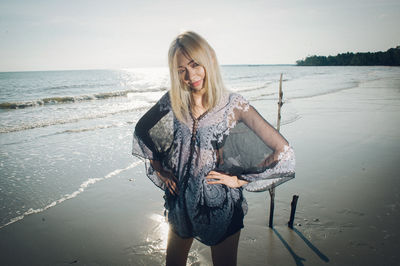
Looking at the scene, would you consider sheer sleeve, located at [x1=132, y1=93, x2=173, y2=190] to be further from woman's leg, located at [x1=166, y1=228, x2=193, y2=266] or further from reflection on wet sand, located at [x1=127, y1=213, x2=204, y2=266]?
reflection on wet sand, located at [x1=127, y1=213, x2=204, y2=266]

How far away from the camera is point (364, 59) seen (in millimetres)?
93812

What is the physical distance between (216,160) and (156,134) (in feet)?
1.81

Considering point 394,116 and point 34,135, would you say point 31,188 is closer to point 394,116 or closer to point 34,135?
point 34,135

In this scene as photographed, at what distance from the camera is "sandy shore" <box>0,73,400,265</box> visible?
10.5 feet

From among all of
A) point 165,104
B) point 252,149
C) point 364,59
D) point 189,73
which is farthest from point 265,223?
point 364,59

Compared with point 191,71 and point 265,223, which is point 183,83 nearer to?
point 191,71

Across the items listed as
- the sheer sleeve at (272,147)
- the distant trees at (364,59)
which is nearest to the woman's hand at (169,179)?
the sheer sleeve at (272,147)

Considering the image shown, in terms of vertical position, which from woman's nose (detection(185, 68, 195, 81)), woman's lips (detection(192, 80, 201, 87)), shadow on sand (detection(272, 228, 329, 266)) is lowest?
shadow on sand (detection(272, 228, 329, 266))

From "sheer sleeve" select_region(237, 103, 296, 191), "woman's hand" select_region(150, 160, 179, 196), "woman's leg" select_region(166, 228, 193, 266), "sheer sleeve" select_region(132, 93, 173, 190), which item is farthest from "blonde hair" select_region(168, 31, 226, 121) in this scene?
"woman's leg" select_region(166, 228, 193, 266)

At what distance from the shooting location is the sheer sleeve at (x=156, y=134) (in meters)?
1.80

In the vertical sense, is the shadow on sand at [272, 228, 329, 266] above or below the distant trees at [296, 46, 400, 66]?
below

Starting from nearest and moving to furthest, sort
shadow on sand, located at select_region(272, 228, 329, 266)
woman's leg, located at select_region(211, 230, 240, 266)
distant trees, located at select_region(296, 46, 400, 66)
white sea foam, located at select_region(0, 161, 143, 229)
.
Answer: woman's leg, located at select_region(211, 230, 240, 266), shadow on sand, located at select_region(272, 228, 329, 266), white sea foam, located at select_region(0, 161, 143, 229), distant trees, located at select_region(296, 46, 400, 66)

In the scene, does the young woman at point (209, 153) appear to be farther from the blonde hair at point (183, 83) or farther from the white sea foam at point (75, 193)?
the white sea foam at point (75, 193)

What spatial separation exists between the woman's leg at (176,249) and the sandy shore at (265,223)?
4.83ft
